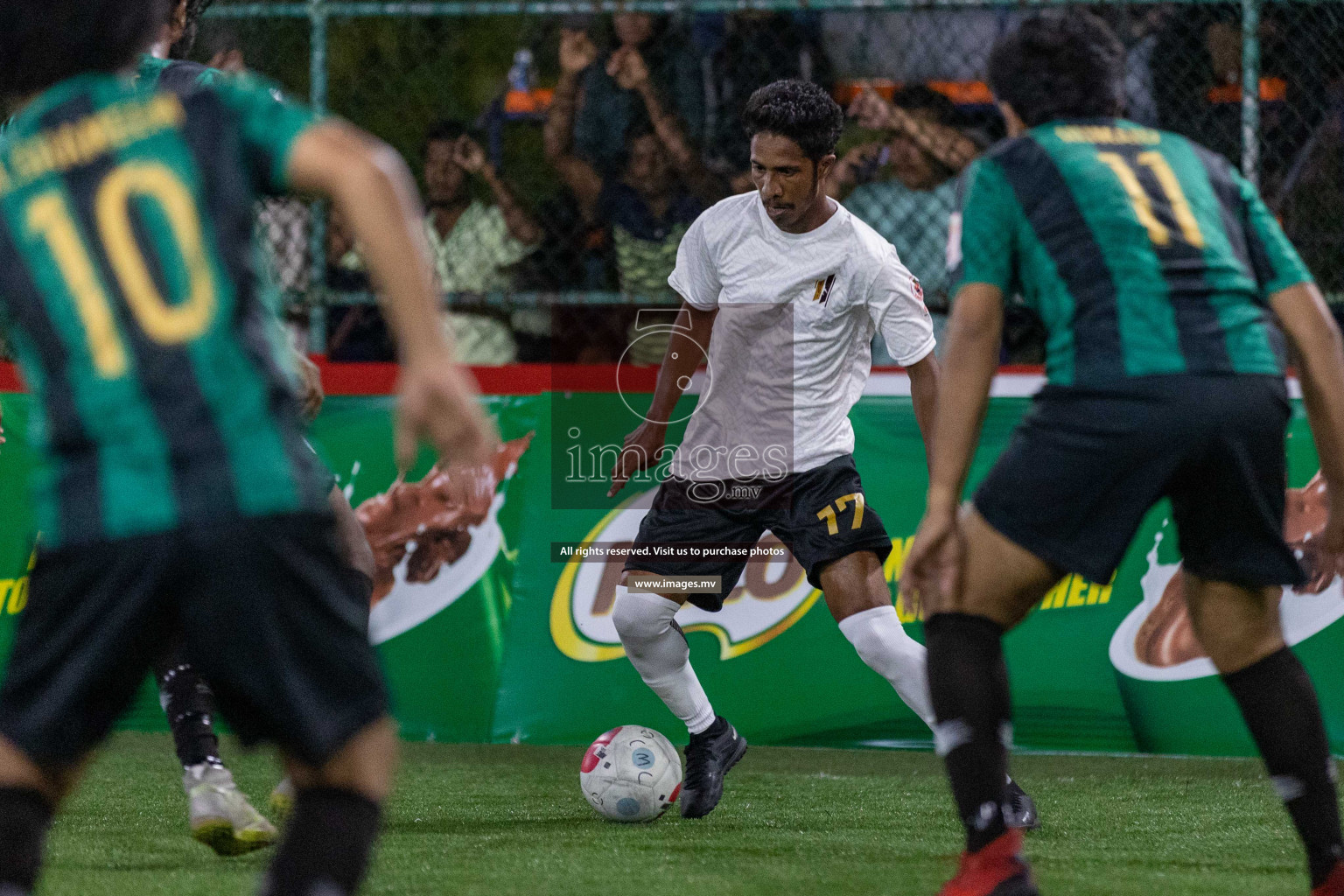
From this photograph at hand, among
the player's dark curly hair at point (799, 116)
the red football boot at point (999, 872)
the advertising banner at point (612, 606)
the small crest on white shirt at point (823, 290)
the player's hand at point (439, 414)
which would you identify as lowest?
the advertising banner at point (612, 606)

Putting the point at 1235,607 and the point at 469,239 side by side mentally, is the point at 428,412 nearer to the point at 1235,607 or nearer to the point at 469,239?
the point at 1235,607

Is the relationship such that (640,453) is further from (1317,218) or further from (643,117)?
(1317,218)

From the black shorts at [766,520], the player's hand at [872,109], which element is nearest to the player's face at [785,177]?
the black shorts at [766,520]

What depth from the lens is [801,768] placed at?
5.43 metres

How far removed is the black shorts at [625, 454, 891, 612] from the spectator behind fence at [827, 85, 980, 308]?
2.26m

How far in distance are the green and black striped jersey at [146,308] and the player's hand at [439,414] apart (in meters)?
0.24

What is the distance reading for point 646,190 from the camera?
651cm

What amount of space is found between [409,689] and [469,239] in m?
2.04

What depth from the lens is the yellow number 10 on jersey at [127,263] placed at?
1900 mm

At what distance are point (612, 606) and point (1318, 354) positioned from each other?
10.4 feet

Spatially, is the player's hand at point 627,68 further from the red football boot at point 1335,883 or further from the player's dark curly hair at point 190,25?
the red football boot at point 1335,883

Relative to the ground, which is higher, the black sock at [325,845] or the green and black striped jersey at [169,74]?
the green and black striped jersey at [169,74]

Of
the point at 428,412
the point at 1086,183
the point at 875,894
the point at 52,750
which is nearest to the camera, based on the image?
the point at 428,412

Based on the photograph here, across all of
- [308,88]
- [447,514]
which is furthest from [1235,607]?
[308,88]
